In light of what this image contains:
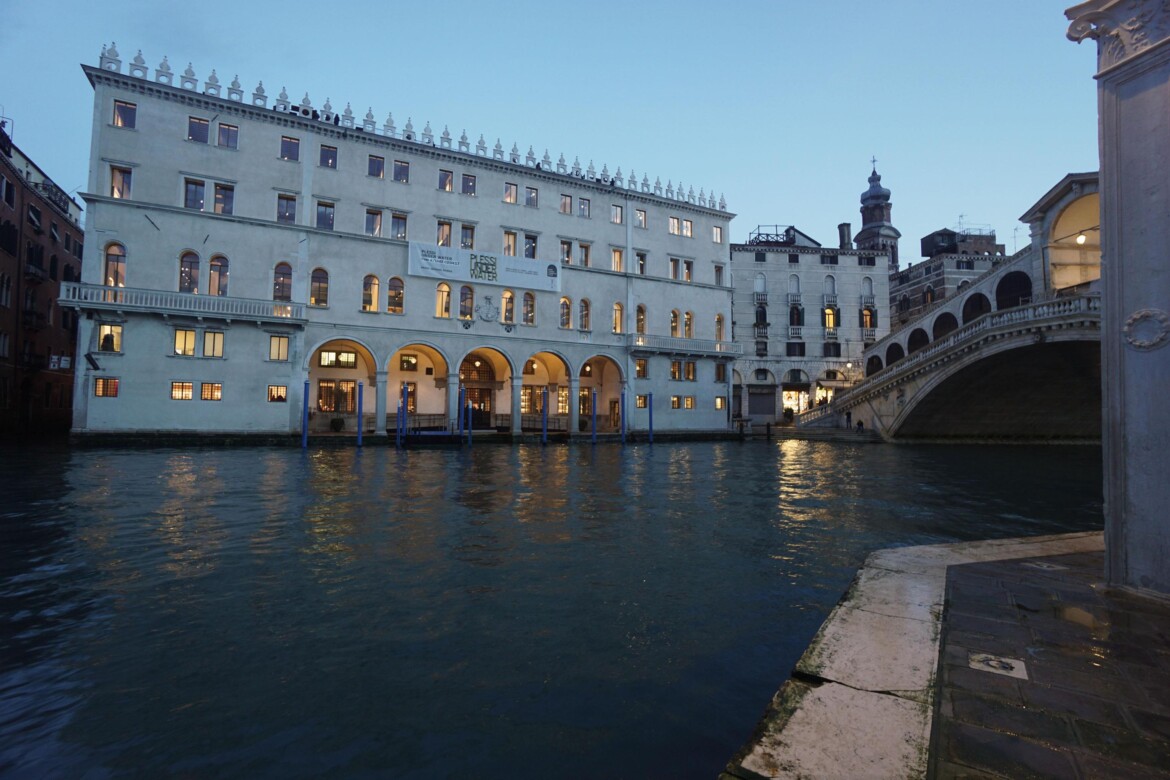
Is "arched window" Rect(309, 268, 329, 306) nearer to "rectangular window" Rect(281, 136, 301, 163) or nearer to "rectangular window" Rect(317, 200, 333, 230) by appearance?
"rectangular window" Rect(317, 200, 333, 230)

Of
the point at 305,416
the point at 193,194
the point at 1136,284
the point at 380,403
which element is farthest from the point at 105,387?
the point at 1136,284

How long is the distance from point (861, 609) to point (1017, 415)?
3780 cm

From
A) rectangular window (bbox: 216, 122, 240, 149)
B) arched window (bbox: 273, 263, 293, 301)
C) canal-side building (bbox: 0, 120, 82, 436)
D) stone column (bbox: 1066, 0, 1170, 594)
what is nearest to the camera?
stone column (bbox: 1066, 0, 1170, 594)

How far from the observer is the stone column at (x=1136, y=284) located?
471 centimetres

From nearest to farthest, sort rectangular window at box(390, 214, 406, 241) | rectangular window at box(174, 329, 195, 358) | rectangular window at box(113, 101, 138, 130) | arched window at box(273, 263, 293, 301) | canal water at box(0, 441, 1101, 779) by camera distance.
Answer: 1. canal water at box(0, 441, 1101, 779)
2. rectangular window at box(113, 101, 138, 130)
3. rectangular window at box(174, 329, 195, 358)
4. arched window at box(273, 263, 293, 301)
5. rectangular window at box(390, 214, 406, 241)

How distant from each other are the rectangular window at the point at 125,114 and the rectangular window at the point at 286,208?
621cm

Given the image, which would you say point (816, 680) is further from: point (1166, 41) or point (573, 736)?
point (1166, 41)

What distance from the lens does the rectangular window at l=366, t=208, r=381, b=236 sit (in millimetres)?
30484

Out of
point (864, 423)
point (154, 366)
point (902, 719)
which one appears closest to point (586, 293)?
point (864, 423)

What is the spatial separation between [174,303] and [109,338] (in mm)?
2909

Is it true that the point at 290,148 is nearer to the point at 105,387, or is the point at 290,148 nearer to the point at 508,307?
the point at 508,307

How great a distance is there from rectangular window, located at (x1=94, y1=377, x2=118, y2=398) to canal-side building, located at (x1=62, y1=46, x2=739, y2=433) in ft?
0.17

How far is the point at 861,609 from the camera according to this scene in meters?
4.60

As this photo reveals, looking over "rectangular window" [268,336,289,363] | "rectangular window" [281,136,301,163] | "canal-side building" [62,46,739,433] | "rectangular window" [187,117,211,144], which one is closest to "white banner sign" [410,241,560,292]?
"canal-side building" [62,46,739,433]
